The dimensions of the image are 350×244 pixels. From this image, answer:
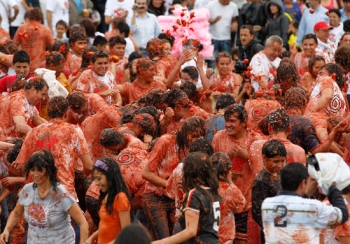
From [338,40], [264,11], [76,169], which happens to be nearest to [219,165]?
[76,169]

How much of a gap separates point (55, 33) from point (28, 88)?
25.9ft

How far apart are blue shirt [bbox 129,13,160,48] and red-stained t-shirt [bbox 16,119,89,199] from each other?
8288 mm

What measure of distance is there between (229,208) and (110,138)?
1.68 m

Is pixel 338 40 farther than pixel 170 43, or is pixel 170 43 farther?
pixel 338 40

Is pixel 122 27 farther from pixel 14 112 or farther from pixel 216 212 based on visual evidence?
pixel 216 212

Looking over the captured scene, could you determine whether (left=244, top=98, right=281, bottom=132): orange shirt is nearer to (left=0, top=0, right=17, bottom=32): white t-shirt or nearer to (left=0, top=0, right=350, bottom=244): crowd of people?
(left=0, top=0, right=350, bottom=244): crowd of people

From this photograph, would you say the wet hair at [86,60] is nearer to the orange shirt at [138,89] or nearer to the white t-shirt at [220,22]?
the orange shirt at [138,89]

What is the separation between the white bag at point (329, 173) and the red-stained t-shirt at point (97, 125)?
4085mm

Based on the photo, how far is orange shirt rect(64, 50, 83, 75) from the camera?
15.1 meters

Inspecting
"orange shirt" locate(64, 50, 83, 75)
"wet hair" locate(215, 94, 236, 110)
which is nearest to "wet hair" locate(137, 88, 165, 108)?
"wet hair" locate(215, 94, 236, 110)

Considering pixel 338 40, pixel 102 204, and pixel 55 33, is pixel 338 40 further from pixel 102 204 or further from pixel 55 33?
pixel 102 204

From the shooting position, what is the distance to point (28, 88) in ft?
36.1

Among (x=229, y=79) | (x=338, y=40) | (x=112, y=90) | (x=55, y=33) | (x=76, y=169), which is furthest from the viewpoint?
(x=55, y=33)

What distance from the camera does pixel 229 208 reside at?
915 cm
